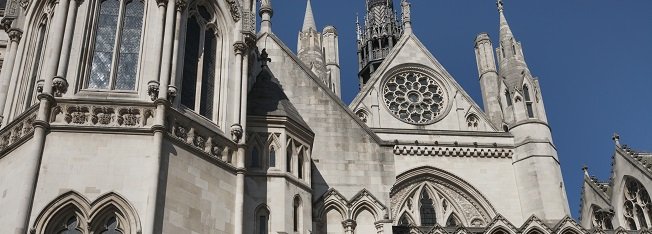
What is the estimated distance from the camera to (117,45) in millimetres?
13336

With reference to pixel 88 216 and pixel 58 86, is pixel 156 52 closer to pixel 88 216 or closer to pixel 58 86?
pixel 58 86

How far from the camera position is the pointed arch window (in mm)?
13016

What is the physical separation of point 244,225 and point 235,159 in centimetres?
139

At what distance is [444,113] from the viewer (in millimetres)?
33344

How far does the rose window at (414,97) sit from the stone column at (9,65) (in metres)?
21.0

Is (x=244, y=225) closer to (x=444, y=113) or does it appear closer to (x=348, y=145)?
(x=348, y=145)

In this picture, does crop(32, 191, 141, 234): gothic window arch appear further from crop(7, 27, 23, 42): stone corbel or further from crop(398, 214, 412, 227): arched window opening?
crop(398, 214, 412, 227): arched window opening

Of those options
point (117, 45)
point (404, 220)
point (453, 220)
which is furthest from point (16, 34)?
point (453, 220)

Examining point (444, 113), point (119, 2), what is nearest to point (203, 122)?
point (119, 2)

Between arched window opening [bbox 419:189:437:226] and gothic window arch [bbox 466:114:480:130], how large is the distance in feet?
16.2

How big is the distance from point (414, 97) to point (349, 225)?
63.0 ft

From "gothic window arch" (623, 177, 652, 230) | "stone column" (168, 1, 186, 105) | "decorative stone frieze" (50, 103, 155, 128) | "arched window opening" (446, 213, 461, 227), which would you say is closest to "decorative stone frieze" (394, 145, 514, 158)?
"arched window opening" (446, 213, 461, 227)

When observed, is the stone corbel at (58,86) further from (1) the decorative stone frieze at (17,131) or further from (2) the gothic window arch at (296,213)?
(2) the gothic window arch at (296,213)

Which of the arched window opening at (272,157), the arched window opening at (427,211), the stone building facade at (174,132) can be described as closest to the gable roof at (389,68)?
the arched window opening at (427,211)
